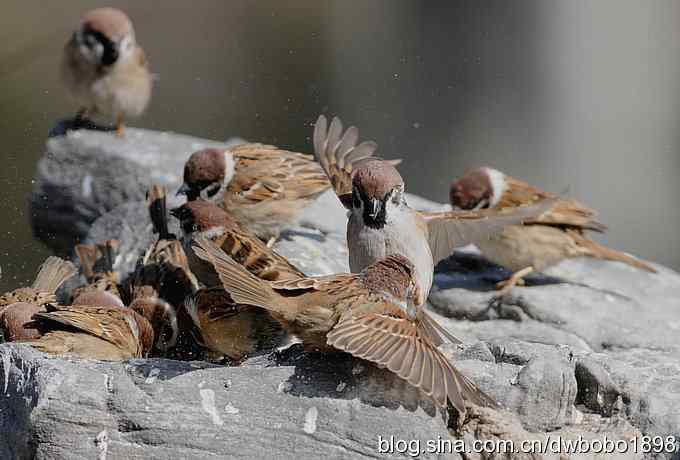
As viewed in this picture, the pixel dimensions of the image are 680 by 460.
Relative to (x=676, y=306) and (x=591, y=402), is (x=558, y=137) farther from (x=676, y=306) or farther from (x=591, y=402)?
(x=591, y=402)

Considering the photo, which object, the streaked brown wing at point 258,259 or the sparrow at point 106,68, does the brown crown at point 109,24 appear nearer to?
the sparrow at point 106,68

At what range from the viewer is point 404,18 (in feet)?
42.5

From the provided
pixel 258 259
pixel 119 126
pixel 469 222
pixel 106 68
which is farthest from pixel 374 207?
pixel 106 68

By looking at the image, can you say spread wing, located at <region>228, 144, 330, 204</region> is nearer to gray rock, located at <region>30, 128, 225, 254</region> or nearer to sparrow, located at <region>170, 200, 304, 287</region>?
sparrow, located at <region>170, 200, 304, 287</region>

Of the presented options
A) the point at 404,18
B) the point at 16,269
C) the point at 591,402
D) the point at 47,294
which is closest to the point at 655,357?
the point at 591,402

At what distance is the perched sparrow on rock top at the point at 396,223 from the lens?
4008 millimetres

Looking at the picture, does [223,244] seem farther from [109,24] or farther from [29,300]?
[109,24]

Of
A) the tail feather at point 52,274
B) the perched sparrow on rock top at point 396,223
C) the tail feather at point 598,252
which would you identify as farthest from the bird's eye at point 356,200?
the tail feather at point 598,252

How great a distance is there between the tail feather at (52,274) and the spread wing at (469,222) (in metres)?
1.63

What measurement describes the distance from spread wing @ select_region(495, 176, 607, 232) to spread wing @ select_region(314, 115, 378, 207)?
2.95 ft

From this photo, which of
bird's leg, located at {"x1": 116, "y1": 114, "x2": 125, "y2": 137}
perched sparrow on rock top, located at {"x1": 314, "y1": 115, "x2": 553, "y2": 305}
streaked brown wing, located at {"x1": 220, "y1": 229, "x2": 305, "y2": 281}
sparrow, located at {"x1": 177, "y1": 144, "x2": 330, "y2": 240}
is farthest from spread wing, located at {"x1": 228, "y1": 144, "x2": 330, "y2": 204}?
bird's leg, located at {"x1": 116, "y1": 114, "x2": 125, "y2": 137}

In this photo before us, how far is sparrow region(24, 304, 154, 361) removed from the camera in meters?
3.70

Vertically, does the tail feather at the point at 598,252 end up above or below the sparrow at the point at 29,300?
above

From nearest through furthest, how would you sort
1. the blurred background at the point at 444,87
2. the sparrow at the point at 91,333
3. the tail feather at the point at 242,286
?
1. the tail feather at the point at 242,286
2. the sparrow at the point at 91,333
3. the blurred background at the point at 444,87
